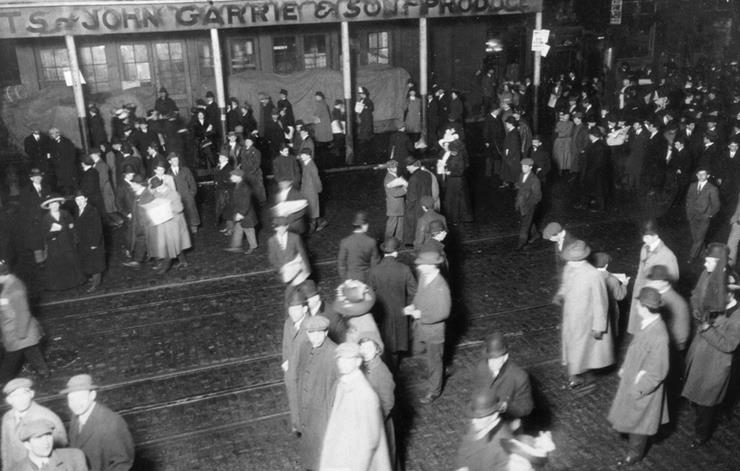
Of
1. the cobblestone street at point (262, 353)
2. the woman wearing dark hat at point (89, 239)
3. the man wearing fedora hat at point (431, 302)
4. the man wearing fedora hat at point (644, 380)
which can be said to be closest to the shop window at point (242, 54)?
the cobblestone street at point (262, 353)

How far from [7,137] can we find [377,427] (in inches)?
743

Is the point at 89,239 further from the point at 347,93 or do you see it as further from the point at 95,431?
the point at 347,93

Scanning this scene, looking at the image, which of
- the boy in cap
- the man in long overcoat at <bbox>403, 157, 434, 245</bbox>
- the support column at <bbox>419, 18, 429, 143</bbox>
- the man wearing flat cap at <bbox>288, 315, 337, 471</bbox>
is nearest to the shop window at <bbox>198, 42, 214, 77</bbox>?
the support column at <bbox>419, 18, 429, 143</bbox>

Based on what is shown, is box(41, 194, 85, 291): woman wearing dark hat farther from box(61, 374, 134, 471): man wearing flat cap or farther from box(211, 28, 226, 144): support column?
box(211, 28, 226, 144): support column

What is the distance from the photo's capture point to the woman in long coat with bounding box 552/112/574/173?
1761cm

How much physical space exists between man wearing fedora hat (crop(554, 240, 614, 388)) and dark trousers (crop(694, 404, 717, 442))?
1124 mm

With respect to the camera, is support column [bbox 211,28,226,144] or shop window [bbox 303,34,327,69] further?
shop window [bbox 303,34,327,69]

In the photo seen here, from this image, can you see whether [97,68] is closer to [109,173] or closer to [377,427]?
[109,173]

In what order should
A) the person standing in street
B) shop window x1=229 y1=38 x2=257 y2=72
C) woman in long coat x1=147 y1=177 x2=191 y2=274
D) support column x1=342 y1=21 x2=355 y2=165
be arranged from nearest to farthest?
the person standing in street, woman in long coat x1=147 y1=177 x2=191 y2=274, support column x1=342 y1=21 x2=355 y2=165, shop window x1=229 y1=38 x2=257 y2=72

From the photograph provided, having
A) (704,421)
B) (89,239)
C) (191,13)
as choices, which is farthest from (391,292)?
(191,13)

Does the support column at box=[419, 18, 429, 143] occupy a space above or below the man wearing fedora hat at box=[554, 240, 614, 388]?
above

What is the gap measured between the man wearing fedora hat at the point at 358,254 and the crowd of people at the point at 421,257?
21mm

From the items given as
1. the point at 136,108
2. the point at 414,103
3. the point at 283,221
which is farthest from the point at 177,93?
the point at 283,221

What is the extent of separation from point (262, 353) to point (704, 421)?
5599 mm
